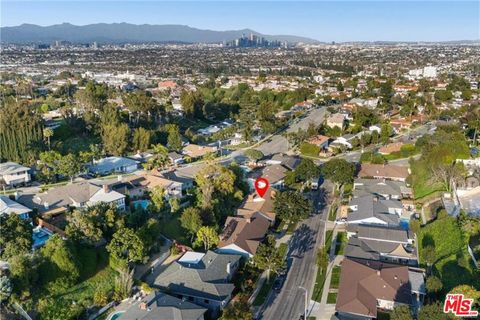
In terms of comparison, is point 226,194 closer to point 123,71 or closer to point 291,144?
point 291,144

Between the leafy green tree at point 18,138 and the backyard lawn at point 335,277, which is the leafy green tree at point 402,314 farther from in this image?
the leafy green tree at point 18,138

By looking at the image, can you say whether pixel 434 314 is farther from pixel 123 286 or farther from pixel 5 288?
pixel 5 288

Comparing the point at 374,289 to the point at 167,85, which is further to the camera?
the point at 167,85

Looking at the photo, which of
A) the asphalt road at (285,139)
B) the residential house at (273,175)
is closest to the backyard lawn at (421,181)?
the residential house at (273,175)

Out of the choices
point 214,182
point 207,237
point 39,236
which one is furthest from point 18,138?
point 207,237

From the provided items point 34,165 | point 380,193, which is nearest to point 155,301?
point 380,193

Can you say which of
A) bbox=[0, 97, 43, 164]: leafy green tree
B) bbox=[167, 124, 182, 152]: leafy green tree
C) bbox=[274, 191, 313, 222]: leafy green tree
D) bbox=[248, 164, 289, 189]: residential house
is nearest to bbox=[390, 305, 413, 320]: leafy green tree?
bbox=[274, 191, 313, 222]: leafy green tree
